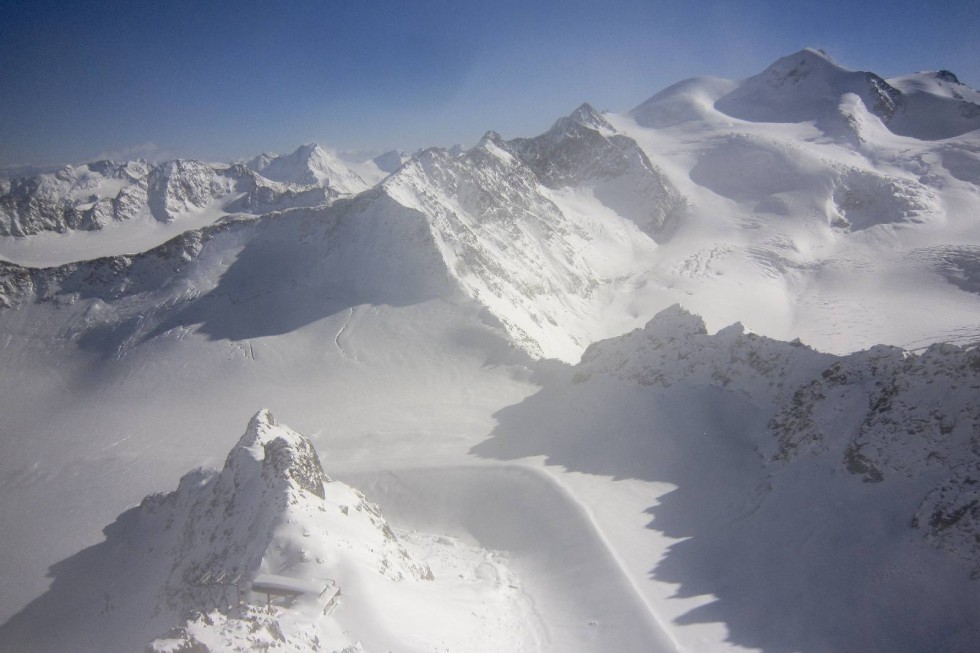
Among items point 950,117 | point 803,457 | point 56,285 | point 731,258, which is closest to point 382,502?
point 803,457

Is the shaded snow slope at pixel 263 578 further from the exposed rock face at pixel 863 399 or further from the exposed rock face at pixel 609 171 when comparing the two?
the exposed rock face at pixel 609 171

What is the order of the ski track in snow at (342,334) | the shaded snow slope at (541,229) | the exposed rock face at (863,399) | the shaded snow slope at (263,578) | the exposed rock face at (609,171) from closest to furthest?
the shaded snow slope at (263,578) → the exposed rock face at (863,399) → the ski track in snow at (342,334) → the shaded snow slope at (541,229) → the exposed rock face at (609,171)

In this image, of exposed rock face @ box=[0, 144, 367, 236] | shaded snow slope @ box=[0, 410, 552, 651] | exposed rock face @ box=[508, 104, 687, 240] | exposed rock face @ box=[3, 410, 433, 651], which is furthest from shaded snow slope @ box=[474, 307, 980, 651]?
exposed rock face @ box=[0, 144, 367, 236]

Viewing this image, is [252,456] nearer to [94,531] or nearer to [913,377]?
[94,531]

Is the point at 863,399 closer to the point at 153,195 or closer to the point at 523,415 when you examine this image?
the point at 523,415

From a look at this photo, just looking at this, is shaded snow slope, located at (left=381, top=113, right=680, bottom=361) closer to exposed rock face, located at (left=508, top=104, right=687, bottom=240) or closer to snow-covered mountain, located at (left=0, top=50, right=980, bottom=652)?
exposed rock face, located at (left=508, top=104, right=687, bottom=240)

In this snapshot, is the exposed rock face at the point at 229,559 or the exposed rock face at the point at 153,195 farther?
the exposed rock face at the point at 153,195

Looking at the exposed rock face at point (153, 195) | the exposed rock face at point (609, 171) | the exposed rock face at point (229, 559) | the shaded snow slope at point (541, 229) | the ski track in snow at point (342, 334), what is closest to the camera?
the exposed rock face at point (229, 559)

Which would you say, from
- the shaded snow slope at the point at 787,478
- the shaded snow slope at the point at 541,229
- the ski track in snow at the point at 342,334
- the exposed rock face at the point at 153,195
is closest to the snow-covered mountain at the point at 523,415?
the shaded snow slope at the point at 787,478

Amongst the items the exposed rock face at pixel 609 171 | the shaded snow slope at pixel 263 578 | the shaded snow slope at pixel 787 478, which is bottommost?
the shaded snow slope at pixel 263 578
